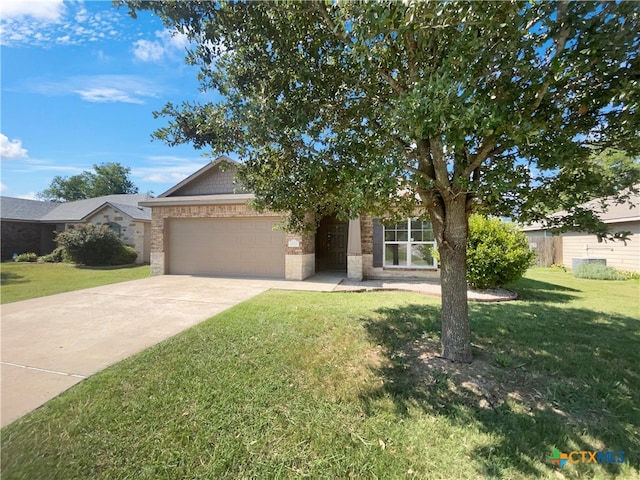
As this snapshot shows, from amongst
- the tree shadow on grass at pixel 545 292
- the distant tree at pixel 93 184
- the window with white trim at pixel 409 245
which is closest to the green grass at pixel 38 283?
the window with white trim at pixel 409 245

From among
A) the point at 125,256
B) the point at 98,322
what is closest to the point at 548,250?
the point at 98,322

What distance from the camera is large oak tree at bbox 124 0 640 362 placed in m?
2.37

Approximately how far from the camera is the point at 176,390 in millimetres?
3291

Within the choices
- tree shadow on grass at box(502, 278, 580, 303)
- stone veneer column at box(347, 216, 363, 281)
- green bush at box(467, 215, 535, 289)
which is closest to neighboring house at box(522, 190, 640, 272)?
tree shadow on grass at box(502, 278, 580, 303)

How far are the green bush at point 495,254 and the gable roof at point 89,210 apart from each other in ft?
60.2

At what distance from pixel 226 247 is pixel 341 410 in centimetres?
1000

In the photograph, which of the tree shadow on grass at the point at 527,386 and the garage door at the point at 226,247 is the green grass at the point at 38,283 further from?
the tree shadow on grass at the point at 527,386

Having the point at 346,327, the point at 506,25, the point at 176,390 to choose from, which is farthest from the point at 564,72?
the point at 176,390

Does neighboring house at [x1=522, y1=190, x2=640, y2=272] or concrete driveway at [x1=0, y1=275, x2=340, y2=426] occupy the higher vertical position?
neighboring house at [x1=522, y1=190, x2=640, y2=272]

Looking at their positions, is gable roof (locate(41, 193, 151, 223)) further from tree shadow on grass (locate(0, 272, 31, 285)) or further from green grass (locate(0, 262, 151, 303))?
tree shadow on grass (locate(0, 272, 31, 285))

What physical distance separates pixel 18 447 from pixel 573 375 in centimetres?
607

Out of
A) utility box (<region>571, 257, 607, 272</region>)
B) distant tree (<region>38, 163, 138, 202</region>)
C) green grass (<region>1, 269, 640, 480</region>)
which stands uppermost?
distant tree (<region>38, 163, 138, 202</region>)

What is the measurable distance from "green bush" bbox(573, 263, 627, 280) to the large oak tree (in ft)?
40.9

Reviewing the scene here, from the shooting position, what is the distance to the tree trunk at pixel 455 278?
12.3 ft
